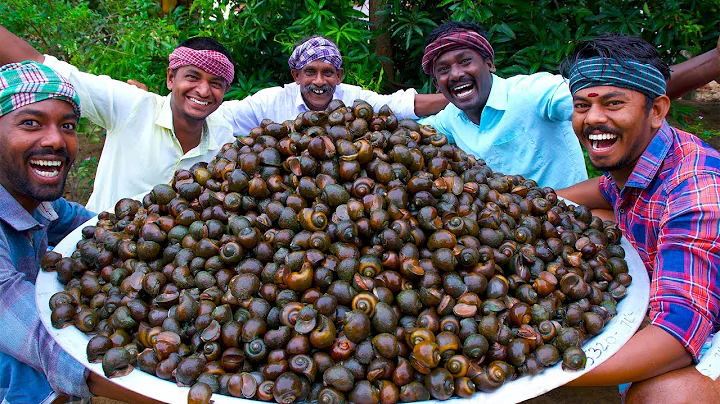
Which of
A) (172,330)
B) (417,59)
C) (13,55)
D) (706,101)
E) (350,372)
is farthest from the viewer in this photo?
(706,101)

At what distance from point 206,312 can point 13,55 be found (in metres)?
2.37

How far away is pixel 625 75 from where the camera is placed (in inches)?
86.0

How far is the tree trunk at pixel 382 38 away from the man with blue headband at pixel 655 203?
2.98m

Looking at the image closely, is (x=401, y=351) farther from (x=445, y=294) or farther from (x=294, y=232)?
(x=294, y=232)

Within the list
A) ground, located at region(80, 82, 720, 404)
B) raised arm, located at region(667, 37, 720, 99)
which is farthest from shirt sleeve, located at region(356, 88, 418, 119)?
ground, located at region(80, 82, 720, 404)

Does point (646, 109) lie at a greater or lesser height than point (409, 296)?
greater

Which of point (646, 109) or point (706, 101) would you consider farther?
point (706, 101)

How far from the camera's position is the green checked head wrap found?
2.18 metres

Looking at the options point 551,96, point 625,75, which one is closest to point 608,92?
point 625,75

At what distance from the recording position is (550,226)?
2086 mm

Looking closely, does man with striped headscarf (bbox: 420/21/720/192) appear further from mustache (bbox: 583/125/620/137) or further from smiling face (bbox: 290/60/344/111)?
mustache (bbox: 583/125/620/137)

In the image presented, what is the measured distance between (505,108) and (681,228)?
5.26 ft

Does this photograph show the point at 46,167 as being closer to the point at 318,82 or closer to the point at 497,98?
the point at 318,82

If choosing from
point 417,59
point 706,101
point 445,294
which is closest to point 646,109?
point 445,294
